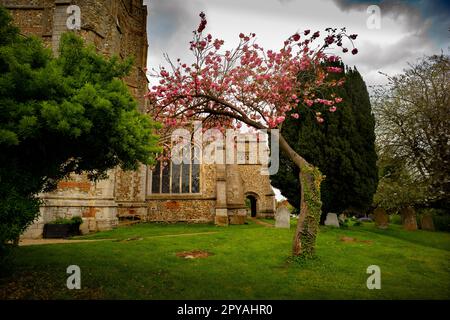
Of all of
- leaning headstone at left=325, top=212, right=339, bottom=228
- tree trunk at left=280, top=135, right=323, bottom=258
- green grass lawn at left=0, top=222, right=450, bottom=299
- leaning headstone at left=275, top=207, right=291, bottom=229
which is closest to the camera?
green grass lawn at left=0, top=222, right=450, bottom=299

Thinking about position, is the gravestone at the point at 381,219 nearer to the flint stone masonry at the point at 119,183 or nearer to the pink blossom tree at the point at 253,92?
the flint stone masonry at the point at 119,183

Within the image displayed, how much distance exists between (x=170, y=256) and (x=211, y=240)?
289cm

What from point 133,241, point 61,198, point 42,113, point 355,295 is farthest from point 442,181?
point 61,198

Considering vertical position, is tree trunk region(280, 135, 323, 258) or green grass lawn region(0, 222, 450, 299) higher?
tree trunk region(280, 135, 323, 258)

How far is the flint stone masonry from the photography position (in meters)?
12.6

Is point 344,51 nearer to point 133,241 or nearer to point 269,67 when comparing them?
point 269,67

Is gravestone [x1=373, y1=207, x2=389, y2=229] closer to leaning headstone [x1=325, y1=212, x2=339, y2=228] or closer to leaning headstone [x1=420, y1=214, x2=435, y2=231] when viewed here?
leaning headstone [x1=420, y1=214, x2=435, y2=231]

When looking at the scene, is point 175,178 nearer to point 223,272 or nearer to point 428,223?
point 223,272

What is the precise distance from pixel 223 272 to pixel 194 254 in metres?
1.98

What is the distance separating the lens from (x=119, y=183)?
17594 mm

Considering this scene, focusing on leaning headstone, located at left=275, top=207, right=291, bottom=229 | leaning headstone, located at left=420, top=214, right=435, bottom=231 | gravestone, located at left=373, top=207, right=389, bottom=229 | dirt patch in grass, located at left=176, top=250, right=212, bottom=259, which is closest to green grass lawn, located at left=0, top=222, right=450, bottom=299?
dirt patch in grass, located at left=176, top=250, right=212, bottom=259

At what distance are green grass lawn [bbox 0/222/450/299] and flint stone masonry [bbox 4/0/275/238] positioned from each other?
4053 mm

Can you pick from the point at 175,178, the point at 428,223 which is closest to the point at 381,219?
the point at 428,223

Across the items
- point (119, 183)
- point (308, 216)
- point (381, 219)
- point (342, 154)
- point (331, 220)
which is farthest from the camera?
point (381, 219)
